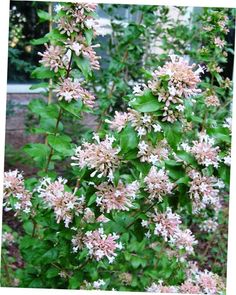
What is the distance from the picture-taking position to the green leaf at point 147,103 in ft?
3.40

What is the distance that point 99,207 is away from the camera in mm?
1205

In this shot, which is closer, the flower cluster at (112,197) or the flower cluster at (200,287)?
the flower cluster at (112,197)

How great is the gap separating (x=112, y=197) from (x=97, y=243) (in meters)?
0.18

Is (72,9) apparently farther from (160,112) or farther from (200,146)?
(200,146)

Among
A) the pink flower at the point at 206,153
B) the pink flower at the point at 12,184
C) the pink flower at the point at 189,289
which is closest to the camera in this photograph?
the pink flower at the point at 206,153

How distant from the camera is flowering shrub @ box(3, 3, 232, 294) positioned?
1.09 m

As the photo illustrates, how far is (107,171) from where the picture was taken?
1.14 meters

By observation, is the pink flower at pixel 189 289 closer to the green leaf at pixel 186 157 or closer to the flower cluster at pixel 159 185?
the flower cluster at pixel 159 185

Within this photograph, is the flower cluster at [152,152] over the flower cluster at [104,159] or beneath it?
over

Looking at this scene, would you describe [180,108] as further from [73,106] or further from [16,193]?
[16,193]

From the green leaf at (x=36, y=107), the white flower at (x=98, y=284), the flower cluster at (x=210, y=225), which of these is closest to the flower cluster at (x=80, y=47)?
the green leaf at (x=36, y=107)

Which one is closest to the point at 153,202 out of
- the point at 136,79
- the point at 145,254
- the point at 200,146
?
the point at 200,146

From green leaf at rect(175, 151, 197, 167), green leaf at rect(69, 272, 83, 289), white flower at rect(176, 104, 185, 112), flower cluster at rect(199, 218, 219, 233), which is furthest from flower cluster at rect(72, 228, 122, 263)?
flower cluster at rect(199, 218, 219, 233)

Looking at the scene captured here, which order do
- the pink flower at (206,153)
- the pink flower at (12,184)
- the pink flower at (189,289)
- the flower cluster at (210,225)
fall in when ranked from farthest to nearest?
the flower cluster at (210,225), the pink flower at (189,289), the pink flower at (12,184), the pink flower at (206,153)
